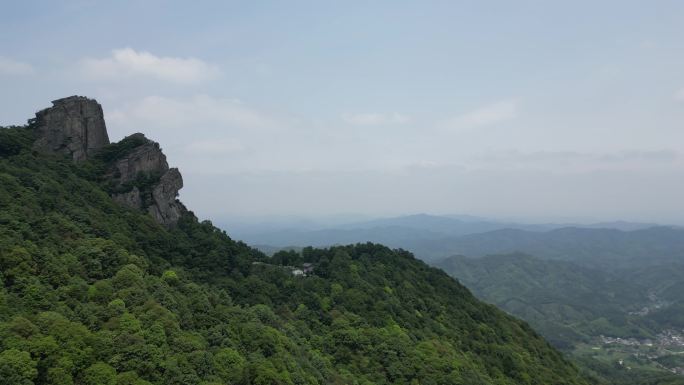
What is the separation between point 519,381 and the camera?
47.6m

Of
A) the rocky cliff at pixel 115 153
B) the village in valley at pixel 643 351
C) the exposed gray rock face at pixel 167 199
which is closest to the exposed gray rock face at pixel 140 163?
the rocky cliff at pixel 115 153

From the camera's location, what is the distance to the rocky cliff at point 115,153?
46.5m

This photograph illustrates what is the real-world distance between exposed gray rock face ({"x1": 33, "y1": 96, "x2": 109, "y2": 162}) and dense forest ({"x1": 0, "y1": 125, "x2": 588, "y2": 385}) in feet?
5.27

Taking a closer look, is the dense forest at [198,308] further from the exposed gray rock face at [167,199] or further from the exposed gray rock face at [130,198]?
the exposed gray rock face at [130,198]

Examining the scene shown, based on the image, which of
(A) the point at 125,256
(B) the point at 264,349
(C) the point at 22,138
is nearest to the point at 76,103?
(C) the point at 22,138

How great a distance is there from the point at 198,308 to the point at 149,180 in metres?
22.5

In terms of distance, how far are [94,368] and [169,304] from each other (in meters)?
7.51

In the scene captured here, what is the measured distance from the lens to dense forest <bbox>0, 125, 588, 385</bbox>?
22.3 metres

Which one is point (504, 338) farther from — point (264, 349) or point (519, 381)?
point (264, 349)

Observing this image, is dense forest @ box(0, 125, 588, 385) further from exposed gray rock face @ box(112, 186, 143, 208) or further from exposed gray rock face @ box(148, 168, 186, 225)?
exposed gray rock face @ box(112, 186, 143, 208)

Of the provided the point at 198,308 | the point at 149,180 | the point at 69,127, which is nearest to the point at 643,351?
the point at 149,180

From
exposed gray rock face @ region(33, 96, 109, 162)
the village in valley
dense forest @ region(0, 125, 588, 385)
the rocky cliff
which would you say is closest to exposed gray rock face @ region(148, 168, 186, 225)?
the rocky cliff

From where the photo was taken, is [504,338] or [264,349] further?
[504,338]

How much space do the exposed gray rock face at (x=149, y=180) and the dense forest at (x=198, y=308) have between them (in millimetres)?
1088
